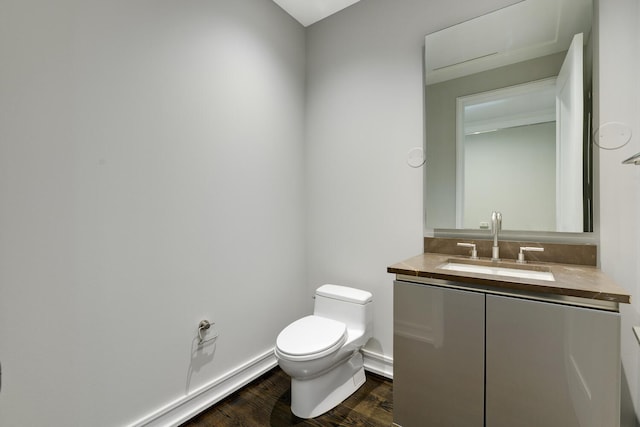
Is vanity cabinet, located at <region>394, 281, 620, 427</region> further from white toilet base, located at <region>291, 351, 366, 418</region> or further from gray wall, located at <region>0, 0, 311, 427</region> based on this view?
gray wall, located at <region>0, 0, 311, 427</region>

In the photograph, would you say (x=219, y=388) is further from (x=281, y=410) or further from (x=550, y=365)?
(x=550, y=365)

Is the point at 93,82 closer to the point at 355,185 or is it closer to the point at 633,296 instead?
the point at 355,185

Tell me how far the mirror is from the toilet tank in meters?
0.65

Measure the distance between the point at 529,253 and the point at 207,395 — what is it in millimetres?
1956

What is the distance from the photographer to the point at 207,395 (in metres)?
1.67

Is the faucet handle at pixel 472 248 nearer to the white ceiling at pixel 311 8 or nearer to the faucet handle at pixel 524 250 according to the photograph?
the faucet handle at pixel 524 250

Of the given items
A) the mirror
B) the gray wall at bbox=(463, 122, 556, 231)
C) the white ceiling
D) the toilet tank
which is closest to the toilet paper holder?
the toilet tank

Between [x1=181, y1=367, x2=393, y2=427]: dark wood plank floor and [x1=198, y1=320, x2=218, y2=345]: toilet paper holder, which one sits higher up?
[x1=198, y1=320, x2=218, y2=345]: toilet paper holder

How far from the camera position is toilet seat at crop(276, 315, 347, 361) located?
1.49m

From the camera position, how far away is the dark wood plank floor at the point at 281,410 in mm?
1561

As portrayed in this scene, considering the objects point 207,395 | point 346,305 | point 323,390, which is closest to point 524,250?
point 346,305

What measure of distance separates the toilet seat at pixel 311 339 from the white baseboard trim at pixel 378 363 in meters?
0.44

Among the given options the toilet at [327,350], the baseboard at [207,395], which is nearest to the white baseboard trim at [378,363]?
the toilet at [327,350]

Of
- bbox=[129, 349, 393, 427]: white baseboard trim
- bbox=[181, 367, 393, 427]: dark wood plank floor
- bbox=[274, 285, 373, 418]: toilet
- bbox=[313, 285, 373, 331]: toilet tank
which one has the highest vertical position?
bbox=[313, 285, 373, 331]: toilet tank
